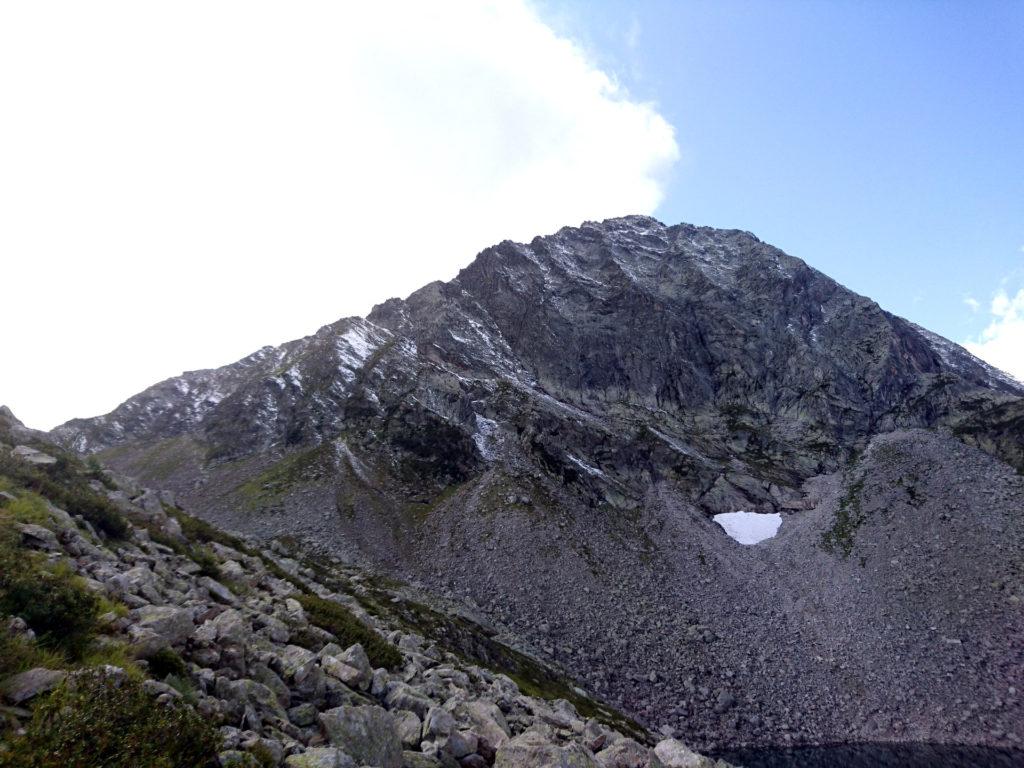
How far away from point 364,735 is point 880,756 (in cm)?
5289

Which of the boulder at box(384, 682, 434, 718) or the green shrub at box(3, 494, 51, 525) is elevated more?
the green shrub at box(3, 494, 51, 525)

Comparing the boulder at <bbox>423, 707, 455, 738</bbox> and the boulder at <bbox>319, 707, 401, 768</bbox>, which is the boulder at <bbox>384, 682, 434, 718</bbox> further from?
the boulder at <bbox>319, 707, 401, 768</bbox>

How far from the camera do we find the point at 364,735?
1048 cm

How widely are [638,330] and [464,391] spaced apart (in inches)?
2161

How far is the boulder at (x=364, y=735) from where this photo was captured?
10.2 metres

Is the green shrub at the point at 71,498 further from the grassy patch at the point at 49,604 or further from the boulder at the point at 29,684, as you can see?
the boulder at the point at 29,684

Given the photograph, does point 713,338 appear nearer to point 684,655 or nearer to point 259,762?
point 684,655

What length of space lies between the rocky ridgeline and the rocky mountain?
36351 millimetres

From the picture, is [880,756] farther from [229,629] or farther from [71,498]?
[71,498]

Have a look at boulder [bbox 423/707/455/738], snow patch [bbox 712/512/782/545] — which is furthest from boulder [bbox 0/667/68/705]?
snow patch [bbox 712/512/782/545]

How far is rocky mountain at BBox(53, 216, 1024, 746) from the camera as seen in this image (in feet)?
169

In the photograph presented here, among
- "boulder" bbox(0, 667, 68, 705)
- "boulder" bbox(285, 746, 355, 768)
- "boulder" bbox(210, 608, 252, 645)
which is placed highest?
"boulder" bbox(0, 667, 68, 705)

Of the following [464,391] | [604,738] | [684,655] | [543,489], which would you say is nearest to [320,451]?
[464,391]

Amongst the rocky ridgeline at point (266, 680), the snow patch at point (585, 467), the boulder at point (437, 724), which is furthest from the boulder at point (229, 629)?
the snow patch at point (585, 467)
